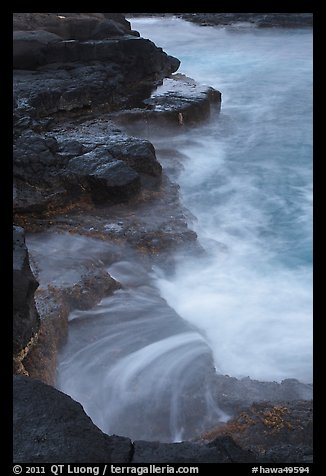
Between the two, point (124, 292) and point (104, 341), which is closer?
point (104, 341)

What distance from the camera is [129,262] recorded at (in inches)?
269

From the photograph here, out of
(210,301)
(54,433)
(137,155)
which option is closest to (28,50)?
(137,155)

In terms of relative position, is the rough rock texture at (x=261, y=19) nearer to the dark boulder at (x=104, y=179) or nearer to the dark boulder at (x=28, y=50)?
the dark boulder at (x=28, y=50)

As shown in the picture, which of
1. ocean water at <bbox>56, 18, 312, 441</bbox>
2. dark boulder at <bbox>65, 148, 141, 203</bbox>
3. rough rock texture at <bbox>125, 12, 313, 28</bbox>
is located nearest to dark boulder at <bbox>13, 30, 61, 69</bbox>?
ocean water at <bbox>56, 18, 312, 441</bbox>

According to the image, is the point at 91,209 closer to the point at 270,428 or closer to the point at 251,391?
the point at 251,391

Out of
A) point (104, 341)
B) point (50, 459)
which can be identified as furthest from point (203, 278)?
point (50, 459)

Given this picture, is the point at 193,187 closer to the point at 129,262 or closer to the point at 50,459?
the point at 129,262

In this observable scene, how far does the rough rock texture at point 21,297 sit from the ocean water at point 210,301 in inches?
32.1

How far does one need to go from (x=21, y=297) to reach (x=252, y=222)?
528 cm

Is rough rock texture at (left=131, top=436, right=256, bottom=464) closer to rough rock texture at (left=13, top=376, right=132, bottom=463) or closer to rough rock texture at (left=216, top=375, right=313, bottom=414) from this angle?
rough rock texture at (left=13, top=376, right=132, bottom=463)

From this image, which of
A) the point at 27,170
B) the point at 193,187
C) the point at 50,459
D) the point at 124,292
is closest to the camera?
the point at 50,459

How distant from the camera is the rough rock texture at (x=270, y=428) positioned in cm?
405

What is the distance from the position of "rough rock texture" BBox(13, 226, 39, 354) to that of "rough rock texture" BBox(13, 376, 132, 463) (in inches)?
39.3

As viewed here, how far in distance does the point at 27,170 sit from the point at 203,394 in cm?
458
